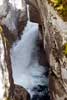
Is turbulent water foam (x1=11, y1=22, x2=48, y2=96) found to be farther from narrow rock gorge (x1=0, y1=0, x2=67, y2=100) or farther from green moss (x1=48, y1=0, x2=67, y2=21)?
green moss (x1=48, y1=0, x2=67, y2=21)

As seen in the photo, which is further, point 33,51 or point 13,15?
point 13,15

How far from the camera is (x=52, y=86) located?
11.4 meters

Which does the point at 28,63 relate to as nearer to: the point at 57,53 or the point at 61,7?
the point at 57,53

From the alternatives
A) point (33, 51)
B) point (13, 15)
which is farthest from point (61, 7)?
point (13, 15)

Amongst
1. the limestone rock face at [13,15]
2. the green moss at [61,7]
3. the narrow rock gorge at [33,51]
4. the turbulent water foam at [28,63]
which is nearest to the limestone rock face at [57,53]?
the narrow rock gorge at [33,51]

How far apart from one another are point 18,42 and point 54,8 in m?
9.20

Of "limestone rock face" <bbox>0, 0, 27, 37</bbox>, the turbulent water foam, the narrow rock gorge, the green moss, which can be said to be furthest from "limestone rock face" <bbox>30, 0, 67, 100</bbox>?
"limestone rock face" <bbox>0, 0, 27, 37</bbox>

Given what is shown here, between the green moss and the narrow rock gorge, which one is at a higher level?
the green moss

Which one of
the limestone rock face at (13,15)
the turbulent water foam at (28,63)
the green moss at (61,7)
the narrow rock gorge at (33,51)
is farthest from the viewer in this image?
the limestone rock face at (13,15)

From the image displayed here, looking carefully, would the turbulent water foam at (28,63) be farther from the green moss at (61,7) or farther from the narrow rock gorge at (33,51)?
the green moss at (61,7)

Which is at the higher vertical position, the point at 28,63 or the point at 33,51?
the point at 33,51

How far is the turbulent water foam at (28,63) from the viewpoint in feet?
47.8

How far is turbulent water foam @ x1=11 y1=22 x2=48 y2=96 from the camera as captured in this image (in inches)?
573

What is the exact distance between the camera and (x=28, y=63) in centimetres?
1669
